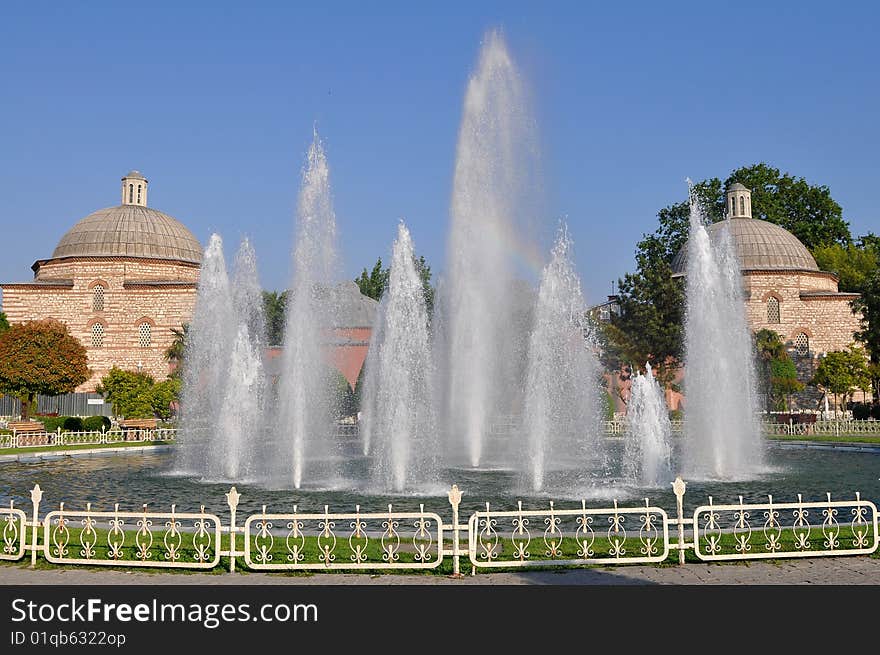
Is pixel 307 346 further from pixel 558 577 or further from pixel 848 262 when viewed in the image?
pixel 848 262

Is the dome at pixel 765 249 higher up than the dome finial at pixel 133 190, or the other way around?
the dome finial at pixel 133 190

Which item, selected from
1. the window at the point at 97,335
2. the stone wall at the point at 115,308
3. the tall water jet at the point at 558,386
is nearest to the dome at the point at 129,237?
the stone wall at the point at 115,308

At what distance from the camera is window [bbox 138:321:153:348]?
1841 inches

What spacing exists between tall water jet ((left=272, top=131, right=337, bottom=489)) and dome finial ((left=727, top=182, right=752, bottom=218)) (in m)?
39.3

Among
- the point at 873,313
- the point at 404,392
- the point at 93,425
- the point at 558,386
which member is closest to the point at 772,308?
the point at 873,313

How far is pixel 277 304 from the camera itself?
54188 mm

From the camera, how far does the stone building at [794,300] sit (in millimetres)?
45781

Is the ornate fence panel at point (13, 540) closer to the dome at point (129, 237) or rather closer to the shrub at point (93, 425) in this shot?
the shrub at point (93, 425)

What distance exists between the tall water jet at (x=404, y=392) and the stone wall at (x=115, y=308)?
106 feet

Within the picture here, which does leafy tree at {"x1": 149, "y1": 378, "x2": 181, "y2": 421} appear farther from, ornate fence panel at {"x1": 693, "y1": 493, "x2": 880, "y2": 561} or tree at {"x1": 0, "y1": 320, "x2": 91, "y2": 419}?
ornate fence panel at {"x1": 693, "y1": 493, "x2": 880, "y2": 561}

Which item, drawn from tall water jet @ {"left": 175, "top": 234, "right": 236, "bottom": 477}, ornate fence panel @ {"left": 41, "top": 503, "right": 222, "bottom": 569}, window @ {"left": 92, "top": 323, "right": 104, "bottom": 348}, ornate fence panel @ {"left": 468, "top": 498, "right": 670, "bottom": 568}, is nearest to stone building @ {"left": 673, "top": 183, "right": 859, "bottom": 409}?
tall water jet @ {"left": 175, "top": 234, "right": 236, "bottom": 477}

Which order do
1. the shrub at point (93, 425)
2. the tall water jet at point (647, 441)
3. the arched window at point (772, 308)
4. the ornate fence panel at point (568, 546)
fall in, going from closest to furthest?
the ornate fence panel at point (568, 546) → the tall water jet at point (647, 441) → the shrub at point (93, 425) → the arched window at point (772, 308)
